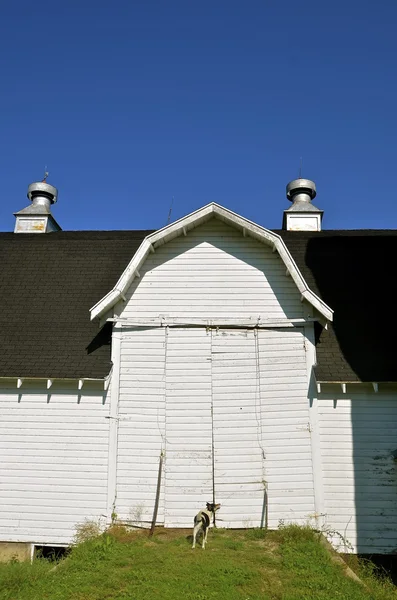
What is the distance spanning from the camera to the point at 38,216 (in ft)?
67.8

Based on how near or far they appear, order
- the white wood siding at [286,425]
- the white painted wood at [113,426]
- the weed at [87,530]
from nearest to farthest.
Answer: the weed at [87,530], the white wood siding at [286,425], the white painted wood at [113,426]

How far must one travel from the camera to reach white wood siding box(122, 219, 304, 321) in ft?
41.0

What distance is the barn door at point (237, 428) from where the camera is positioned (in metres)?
11.3

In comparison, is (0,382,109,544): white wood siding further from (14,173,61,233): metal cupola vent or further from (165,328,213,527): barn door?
(14,173,61,233): metal cupola vent

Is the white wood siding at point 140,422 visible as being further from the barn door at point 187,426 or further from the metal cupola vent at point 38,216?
the metal cupola vent at point 38,216

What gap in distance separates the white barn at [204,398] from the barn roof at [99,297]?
0.18 feet

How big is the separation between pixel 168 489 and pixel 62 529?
259 cm

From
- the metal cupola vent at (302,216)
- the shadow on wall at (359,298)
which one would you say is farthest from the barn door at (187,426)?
the metal cupola vent at (302,216)

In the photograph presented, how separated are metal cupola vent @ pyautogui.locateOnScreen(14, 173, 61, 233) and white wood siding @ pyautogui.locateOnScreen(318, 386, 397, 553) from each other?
14143mm

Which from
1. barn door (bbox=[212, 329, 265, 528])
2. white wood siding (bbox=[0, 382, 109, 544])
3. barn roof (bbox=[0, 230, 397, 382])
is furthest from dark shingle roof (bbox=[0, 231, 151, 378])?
barn door (bbox=[212, 329, 265, 528])

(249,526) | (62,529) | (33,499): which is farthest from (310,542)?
(33,499)

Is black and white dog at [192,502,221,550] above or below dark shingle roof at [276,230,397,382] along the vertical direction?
below

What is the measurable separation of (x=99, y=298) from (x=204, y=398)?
4.18 metres

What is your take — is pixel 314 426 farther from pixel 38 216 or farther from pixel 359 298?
pixel 38 216
